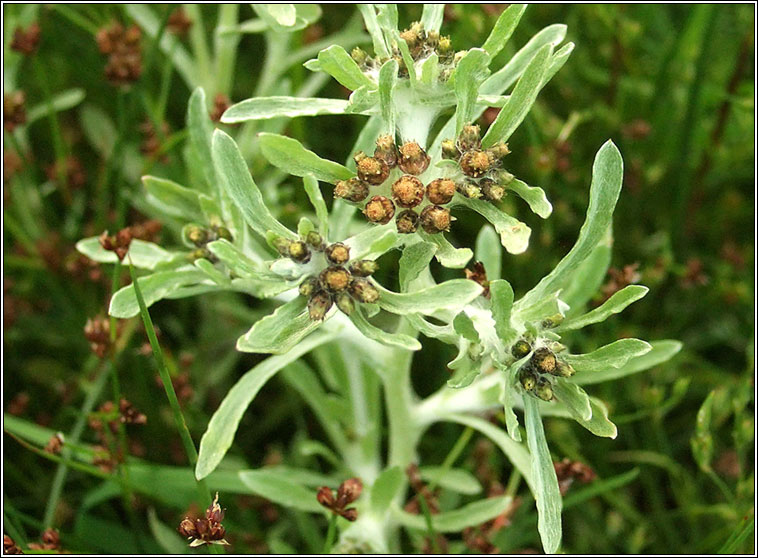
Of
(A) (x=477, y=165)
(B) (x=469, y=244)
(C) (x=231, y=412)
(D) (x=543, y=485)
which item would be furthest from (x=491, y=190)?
(B) (x=469, y=244)

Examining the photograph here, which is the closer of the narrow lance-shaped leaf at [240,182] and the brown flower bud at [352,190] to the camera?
the brown flower bud at [352,190]

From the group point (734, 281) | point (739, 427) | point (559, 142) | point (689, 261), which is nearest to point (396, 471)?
point (739, 427)

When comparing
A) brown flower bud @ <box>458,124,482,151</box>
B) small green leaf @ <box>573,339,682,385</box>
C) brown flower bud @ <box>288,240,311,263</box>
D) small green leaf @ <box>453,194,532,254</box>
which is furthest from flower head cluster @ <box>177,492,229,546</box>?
small green leaf @ <box>573,339,682,385</box>

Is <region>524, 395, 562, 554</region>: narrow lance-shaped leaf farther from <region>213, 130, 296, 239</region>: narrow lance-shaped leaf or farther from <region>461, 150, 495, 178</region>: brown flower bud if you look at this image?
<region>213, 130, 296, 239</region>: narrow lance-shaped leaf

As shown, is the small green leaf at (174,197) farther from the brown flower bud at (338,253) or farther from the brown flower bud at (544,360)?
the brown flower bud at (544,360)

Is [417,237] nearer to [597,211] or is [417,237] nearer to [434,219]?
[434,219]

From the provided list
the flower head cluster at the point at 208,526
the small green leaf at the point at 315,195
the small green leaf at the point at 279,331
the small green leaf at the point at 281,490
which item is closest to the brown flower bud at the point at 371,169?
the small green leaf at the point at 315,195
